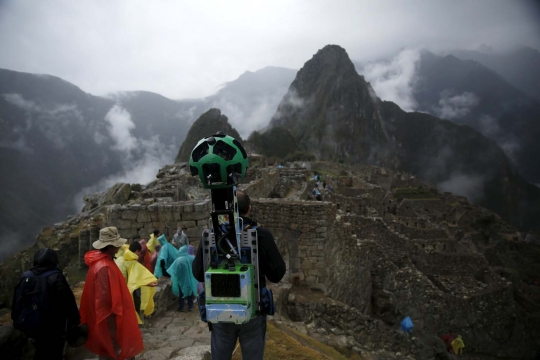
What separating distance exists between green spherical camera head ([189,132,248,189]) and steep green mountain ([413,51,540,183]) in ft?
501

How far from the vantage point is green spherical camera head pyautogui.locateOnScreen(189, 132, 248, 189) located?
8.18 ft

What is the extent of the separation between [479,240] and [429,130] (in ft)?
479

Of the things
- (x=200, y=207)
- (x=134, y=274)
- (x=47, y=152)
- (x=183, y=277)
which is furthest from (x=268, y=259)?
(x=47, y=152)

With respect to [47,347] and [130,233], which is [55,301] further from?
[130,233]

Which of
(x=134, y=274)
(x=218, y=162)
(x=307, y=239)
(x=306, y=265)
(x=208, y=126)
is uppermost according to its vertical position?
(x=208, y=126)

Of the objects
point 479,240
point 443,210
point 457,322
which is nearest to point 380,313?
point 457,322

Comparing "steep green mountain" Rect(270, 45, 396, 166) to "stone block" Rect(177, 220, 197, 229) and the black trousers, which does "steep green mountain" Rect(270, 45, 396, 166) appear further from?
the black trousers

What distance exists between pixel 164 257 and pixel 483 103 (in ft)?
643

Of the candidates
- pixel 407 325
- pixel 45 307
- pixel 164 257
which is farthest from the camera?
pixel 407 325

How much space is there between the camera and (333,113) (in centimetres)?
14062

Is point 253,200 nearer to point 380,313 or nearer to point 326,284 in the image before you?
point 326,284

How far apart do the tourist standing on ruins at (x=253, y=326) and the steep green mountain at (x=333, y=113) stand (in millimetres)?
126405

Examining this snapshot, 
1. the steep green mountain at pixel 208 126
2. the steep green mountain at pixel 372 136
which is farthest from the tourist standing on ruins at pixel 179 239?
the steep green mountain at pixel 372 136

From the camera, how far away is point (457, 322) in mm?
13555
